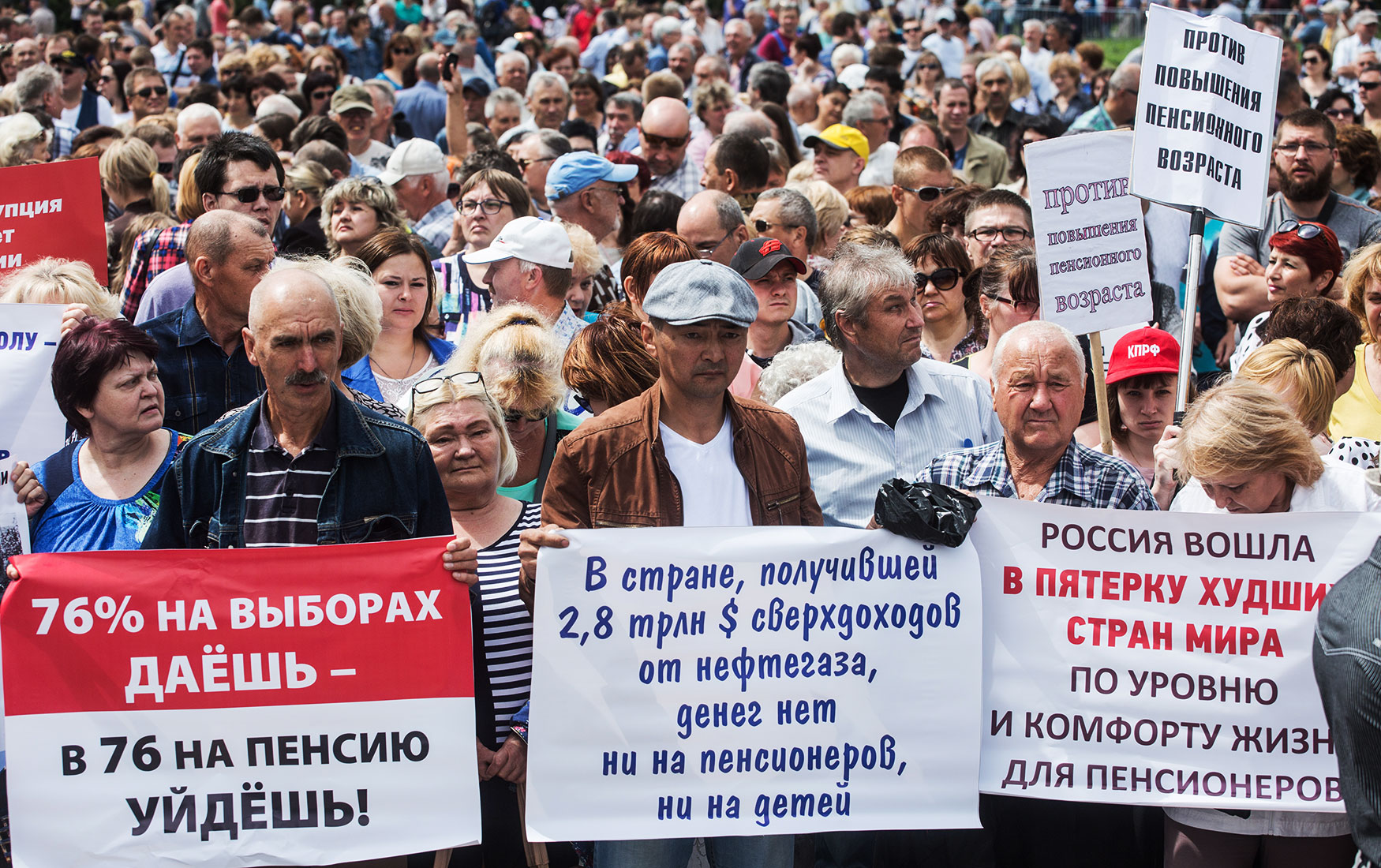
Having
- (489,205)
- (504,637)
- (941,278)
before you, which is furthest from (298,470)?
(489,205)

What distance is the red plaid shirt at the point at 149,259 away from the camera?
6.33 metres

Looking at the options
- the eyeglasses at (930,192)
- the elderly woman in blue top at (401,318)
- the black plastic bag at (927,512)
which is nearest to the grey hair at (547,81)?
the eyeglasses at (930,192)

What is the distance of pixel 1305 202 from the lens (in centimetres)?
759

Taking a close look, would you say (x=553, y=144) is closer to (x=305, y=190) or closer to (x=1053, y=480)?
(x=305, y=190)

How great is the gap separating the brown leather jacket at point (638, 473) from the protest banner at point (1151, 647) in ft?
1.93

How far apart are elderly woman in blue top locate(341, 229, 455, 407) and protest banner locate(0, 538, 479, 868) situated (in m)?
1.89

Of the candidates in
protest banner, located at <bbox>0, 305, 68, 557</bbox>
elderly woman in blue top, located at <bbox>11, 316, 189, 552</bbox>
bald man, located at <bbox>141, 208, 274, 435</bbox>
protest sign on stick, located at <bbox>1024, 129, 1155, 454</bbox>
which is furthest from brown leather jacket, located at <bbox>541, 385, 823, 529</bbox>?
protest banner, located at <bbox>0, 305, 68, 557</bbox>

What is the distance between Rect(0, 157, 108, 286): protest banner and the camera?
21.0 ft

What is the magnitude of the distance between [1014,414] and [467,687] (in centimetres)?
177

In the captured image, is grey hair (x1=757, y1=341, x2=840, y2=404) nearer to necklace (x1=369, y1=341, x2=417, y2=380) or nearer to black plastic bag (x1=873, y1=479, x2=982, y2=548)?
black plastic bag (x1=873, y1=479, x2=982, y2=548)

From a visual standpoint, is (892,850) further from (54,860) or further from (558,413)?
(54,860)

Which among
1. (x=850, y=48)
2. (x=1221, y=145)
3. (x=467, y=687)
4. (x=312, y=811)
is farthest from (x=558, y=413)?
(x=850, y=48)

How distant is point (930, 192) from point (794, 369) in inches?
122

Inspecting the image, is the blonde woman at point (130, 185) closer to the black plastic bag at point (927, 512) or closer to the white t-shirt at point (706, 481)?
the white t-shirt at point (706, 481)
